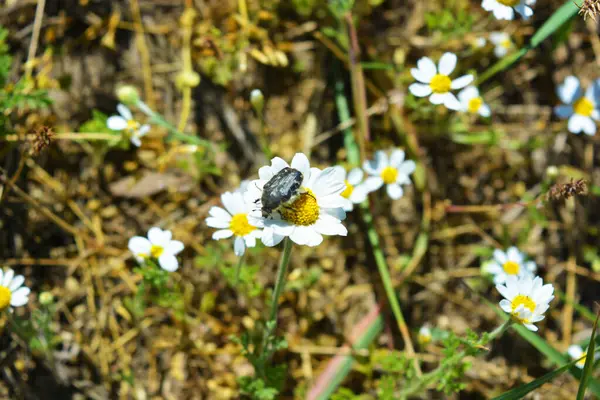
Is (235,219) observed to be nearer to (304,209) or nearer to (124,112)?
(304,209)

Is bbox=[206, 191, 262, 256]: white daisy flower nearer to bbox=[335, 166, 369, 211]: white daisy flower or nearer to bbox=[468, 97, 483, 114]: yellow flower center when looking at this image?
bbox=[335, 166, 369, 211]: white daisy flower

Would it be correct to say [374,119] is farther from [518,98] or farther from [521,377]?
[521,377]

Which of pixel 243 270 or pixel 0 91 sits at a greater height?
pixel 0 91

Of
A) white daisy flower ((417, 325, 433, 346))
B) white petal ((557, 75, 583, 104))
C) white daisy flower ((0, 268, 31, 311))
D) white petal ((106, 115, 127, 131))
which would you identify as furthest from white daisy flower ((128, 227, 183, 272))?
white petal ((557, 75, 583, 104))

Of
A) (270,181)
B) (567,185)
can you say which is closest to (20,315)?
(270,181)

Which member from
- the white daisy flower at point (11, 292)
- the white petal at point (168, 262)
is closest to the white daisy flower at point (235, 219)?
the white petal at point (168, 262)

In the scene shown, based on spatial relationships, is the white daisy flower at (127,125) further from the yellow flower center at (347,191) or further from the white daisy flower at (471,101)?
the white daisy flower at (471,101)

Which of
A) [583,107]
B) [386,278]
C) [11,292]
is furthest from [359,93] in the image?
[11,292]

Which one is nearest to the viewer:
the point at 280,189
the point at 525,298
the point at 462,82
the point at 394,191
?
the point at 280,189
